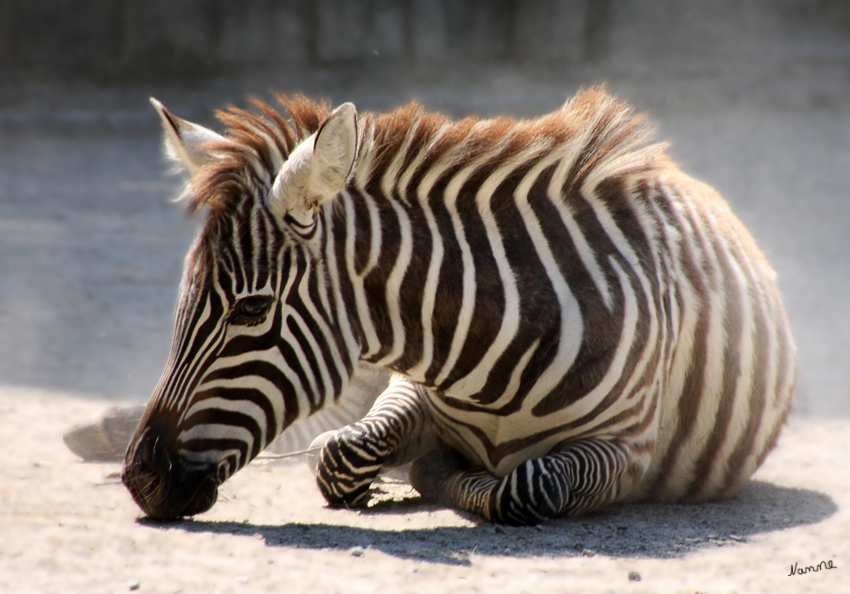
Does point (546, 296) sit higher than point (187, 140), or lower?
lower

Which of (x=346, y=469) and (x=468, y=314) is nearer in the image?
(x=468, y=314)

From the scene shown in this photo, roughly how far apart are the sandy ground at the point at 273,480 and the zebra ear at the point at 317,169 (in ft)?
1.23

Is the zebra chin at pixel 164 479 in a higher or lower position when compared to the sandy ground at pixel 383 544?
higher

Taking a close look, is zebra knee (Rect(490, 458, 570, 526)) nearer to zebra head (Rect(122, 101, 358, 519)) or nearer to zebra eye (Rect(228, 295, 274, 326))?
zebra head (Rect(122, 101, 358, 519))

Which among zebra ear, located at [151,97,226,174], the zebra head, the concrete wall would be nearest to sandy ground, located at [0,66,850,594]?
the zebra head

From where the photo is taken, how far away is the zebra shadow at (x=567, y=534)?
260 cm

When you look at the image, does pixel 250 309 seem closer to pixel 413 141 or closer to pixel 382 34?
pixel 413 141

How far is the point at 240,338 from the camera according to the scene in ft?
8.57

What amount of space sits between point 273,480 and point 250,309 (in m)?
1.45

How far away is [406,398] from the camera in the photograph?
3.54 m

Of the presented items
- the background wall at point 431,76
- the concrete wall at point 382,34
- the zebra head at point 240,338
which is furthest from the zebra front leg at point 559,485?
the concrete wall at point 382,34

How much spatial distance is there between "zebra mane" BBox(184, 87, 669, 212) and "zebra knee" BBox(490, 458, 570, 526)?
3.37 ft

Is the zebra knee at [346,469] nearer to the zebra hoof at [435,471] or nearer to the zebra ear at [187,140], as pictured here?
the zebra hoof at [435,471]

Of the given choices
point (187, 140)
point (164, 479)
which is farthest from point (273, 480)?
point (187, 140)
